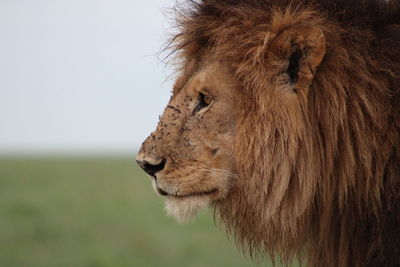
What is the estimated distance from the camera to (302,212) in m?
3.33

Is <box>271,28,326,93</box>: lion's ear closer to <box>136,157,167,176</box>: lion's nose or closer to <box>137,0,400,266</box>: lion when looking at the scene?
<box>137,0,400,266</box>: lion

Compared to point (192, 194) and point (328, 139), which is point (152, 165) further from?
point (328, 139)

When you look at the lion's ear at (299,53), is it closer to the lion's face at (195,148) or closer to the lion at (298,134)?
the lion at (298,134)

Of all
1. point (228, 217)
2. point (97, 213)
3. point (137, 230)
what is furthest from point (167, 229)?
point (228, 217)

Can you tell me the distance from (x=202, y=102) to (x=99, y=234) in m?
9.37

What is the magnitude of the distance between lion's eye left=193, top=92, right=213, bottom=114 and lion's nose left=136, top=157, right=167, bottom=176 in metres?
0.28

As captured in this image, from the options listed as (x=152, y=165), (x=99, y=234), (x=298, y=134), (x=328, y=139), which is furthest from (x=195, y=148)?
(x=99, y=234)

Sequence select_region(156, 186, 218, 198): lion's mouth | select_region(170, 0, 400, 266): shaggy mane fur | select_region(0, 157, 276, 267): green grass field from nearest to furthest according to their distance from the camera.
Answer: select_region(170, 0, 400, 266): shaggy mane fur < select_region(156, 186, 218, 198): lion's mouth < select_region(0, 157, 276, 267): green grass field

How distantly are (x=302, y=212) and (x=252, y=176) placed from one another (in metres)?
0.26

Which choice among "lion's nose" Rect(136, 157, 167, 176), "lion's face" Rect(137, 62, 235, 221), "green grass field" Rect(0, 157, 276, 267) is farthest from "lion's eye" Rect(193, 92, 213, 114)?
"green grass field" Rect(0, 157, 276, 267)

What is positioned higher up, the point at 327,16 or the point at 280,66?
the point at 327,16

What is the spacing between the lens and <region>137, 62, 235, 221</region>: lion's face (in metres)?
3.37

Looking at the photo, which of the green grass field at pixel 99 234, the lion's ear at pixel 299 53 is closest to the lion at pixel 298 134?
the lion's ear at pixel 299 53

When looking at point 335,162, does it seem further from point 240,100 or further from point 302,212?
point 240,100
